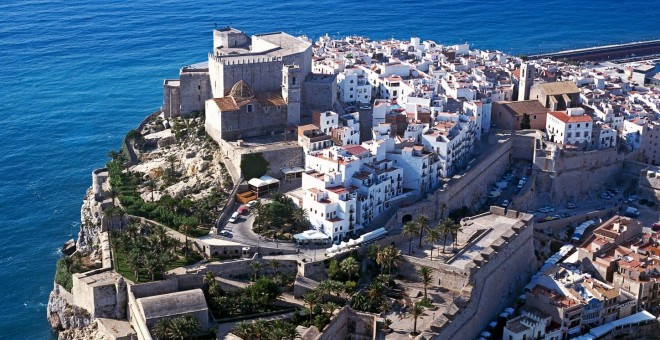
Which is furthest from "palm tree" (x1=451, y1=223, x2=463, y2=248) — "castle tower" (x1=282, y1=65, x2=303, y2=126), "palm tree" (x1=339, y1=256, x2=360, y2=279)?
"castle tower" (x1=282, y1=65, x2=303, y2=126)

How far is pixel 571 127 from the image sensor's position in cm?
7312

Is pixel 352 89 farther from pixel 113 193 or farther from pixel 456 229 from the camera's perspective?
pixel 113 193

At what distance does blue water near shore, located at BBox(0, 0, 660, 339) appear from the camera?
7250cm

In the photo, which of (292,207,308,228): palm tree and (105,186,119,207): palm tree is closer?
(292,207,308,228): palm tree

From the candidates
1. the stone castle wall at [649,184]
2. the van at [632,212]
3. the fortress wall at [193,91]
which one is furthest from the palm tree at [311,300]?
the stone castle wall at [649,184]

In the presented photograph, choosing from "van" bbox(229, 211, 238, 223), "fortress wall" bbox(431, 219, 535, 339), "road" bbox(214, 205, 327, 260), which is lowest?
"fortress wall" bbox(431, 219, 535, 339)

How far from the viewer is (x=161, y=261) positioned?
2117 inches

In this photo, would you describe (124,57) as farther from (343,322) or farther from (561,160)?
(343,322)

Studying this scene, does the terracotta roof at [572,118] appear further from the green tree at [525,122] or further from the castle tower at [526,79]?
the castle tower at [526,79]

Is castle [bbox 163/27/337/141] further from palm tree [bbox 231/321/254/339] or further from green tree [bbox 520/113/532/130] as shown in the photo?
palm tree [bbox 231/321/254/339]

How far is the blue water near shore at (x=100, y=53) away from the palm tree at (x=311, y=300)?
19.1 meters

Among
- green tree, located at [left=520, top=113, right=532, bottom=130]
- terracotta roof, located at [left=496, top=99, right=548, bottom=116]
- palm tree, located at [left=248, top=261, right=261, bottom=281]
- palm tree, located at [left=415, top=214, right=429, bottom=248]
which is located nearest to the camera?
palm tree, located at [left=248, top=261, right=261, bottom=281]

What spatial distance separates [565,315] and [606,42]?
9126cm

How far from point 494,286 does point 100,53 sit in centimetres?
8401
